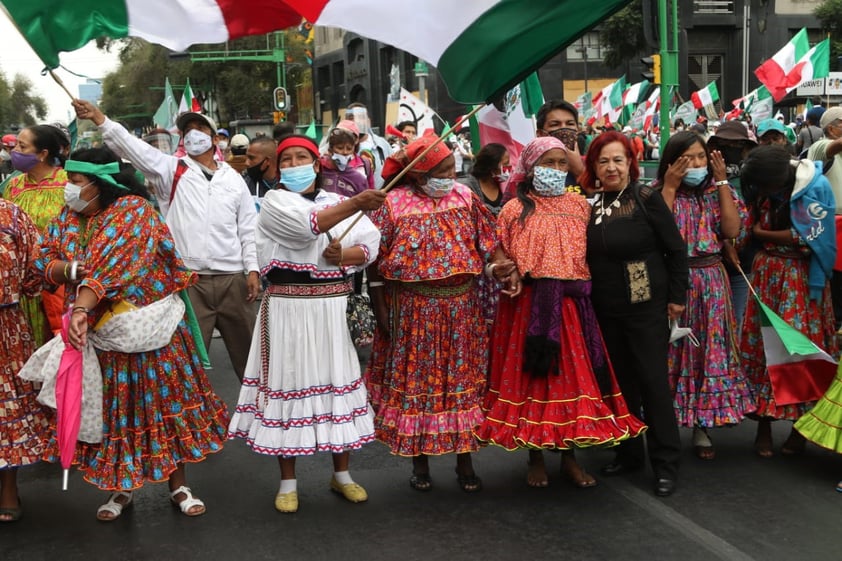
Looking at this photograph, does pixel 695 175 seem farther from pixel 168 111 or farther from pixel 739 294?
pixel 168 111

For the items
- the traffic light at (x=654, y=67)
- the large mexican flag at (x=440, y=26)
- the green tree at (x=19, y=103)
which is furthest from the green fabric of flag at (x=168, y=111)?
the green tree at (x=19, y=103)

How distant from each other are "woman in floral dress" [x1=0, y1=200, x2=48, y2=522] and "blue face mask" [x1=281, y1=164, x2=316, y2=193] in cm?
140

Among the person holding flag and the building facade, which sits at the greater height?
the building facade

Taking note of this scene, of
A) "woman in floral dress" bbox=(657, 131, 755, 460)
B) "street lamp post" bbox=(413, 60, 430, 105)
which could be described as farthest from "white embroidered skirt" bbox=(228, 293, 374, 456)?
"street lamp post" bbox=(413, 60, 430, 105)

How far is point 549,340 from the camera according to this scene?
193 inches

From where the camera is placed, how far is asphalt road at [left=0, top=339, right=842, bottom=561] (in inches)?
174

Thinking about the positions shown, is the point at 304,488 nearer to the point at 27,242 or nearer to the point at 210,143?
the point at 27,242

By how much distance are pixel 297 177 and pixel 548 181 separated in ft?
4.40

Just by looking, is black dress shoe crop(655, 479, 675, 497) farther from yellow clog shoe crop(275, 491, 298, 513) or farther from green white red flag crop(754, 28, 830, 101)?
green white red flag crop(754, 28, 830, 101)

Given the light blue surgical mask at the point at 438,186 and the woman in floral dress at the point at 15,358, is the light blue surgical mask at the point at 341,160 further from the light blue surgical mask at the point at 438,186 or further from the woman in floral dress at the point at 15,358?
the woman in floral dress at the point at 15,358

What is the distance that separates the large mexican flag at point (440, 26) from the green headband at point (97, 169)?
0.52 meters

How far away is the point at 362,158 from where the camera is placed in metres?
8.52

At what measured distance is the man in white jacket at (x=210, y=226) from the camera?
20.9 ft

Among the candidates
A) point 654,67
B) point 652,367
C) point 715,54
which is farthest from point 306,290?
point 715,54
